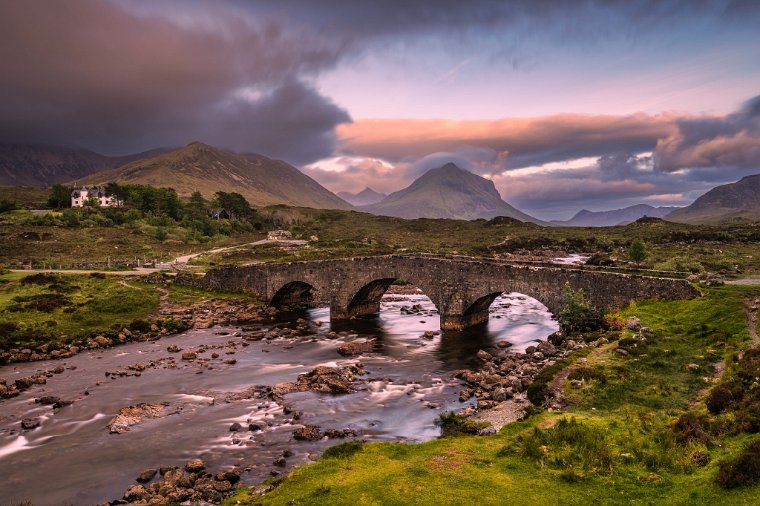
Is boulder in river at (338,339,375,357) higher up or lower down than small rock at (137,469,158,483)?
higher up

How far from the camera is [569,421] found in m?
19.3

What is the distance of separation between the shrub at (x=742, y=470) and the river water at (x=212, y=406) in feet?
42.2

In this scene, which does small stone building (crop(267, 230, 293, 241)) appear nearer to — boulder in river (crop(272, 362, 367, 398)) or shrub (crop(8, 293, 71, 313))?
shrub (crop(8, 293, 71, 313))

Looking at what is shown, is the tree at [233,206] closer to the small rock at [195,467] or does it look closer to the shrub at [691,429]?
the small rock at [195,467]

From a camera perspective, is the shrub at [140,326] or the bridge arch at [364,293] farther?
the bridge arch at [364,293]

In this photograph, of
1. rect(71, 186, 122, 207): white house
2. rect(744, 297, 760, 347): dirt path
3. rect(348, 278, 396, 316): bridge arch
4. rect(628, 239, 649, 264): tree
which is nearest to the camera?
rect(744, 297, 760, 347): dirt path

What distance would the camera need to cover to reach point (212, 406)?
28.6 m

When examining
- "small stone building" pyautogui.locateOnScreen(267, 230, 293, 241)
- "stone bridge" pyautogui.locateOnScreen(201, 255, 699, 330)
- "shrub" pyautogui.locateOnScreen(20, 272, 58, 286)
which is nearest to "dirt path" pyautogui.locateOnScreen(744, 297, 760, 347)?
"stone bridge" pyautogui.locateOnScreen(201, 255, 699, 330)

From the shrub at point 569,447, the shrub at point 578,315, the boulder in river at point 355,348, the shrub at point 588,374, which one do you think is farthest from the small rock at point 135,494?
the shrub at point 578,315

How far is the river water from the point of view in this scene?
2130cm

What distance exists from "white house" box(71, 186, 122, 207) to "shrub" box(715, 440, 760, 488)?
160 meters

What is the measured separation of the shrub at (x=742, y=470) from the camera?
39.8 ft

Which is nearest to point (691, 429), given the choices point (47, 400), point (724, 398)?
point (724, 398)

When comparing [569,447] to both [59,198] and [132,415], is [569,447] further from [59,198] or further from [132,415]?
[59,198]
